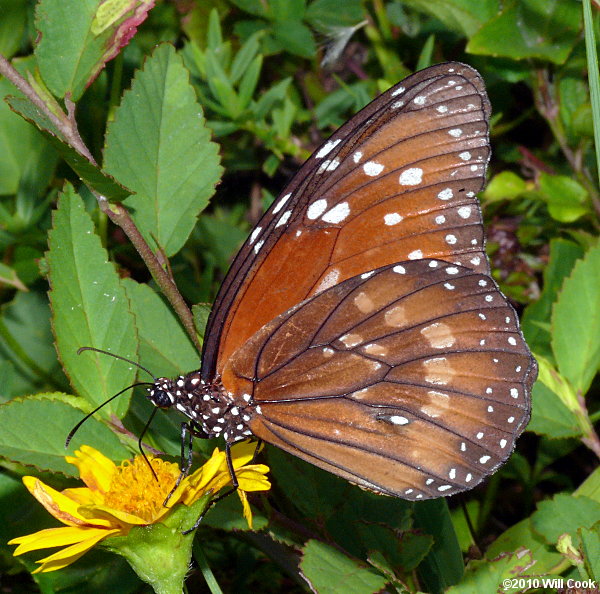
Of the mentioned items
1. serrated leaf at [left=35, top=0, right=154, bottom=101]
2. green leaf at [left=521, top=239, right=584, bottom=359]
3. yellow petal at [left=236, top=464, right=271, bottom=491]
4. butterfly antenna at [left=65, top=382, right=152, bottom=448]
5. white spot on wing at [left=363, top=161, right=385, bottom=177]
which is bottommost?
green leaf at [left=521, top=239, right=584, bottom=359]

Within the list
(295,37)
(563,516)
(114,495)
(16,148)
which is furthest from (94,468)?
(295,37)

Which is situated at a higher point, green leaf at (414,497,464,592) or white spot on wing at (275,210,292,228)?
white spot on wing at (275,210,292,228)

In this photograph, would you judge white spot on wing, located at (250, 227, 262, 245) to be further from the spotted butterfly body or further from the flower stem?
the flower stem

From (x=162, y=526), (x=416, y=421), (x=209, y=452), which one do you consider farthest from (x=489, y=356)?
(x=162, y=526)

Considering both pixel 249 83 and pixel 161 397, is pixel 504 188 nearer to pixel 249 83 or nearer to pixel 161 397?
pixel 249 83

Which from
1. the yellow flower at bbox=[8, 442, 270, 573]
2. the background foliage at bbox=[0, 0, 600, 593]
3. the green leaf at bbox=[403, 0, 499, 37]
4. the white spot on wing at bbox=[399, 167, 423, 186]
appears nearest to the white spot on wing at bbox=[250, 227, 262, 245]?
the background foliage at bbox=[0, 0, 600, 593]

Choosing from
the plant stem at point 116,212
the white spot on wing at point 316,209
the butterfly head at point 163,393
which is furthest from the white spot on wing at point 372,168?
the butterfly head at point 163,393

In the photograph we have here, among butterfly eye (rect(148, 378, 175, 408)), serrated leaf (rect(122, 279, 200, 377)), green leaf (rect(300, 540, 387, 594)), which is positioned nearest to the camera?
green leaf (rect(300, 540, 387, 594))
